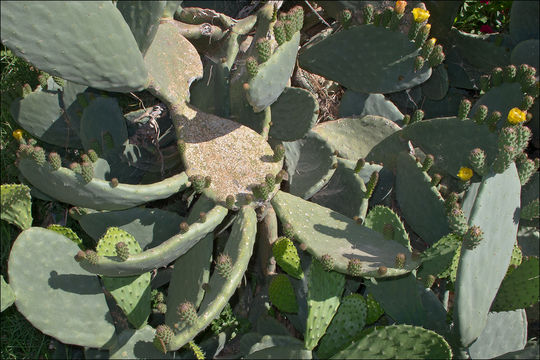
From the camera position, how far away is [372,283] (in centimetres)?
222

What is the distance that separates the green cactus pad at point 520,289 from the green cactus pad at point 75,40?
1.63m

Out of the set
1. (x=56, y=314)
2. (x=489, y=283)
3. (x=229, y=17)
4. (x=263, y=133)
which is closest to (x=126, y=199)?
(x=56, y=314)

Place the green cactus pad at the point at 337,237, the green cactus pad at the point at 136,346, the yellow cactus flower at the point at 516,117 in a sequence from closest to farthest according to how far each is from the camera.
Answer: the green cactus pad at the point at 337,237, the green cactus pad at the point at 136,346, the yellow cactus flower at the point at 516,117

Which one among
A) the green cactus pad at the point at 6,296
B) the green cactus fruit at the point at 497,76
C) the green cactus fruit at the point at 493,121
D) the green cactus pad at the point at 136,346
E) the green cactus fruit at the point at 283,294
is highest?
the green cactus fruit at the point at 497,76

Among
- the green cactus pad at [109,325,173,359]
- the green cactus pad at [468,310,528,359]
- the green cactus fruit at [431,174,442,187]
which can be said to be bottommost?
the green cactus pad at [109,325,173,359]

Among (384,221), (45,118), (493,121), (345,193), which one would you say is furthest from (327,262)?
(45,118)

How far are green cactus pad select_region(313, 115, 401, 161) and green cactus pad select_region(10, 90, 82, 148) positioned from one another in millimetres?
1216

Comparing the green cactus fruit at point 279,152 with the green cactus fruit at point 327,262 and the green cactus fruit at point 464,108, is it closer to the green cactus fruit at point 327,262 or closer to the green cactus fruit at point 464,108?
the green cactus fruit at point 327,262

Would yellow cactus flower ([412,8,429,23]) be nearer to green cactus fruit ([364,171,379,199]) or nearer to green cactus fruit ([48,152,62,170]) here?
green cactus fruit ([364,171,379,199])

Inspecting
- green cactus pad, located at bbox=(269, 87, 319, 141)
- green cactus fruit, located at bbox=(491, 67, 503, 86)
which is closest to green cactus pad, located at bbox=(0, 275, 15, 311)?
green cactus pad, located at bbox=(269, 87, 319, 141)

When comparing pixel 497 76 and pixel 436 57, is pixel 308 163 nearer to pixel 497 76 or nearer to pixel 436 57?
pixel 436 57

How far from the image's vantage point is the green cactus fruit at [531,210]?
8.04 ft

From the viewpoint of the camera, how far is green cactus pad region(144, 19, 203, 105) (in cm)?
239

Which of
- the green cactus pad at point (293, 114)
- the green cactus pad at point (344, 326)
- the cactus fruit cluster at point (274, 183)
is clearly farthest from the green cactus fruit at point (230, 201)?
the green cactus pad at point (344, 326)
